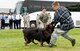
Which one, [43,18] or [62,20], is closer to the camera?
[62,20]

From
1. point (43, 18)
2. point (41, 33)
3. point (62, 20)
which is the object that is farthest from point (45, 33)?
point (43, 18)

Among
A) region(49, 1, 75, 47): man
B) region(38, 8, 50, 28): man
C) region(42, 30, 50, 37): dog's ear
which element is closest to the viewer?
region(49, 1, 75, 47): man

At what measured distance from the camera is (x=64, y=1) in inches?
1773

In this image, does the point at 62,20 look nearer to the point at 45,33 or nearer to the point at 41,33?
the point at 45,33

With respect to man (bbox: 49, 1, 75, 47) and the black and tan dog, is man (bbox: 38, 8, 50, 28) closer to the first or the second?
the black and tan dog

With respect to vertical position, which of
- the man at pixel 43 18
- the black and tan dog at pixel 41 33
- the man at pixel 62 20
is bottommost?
the man at pixel 43 18

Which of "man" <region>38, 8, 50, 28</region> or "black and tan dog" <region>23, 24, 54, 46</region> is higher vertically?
"black and tan dog" <region>23, 24, 54, 46</region>

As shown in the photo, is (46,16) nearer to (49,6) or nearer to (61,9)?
(61,9)

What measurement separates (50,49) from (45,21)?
1151 centimetres

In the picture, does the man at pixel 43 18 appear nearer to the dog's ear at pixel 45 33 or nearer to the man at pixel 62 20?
the dog's ear at pixel 45 33

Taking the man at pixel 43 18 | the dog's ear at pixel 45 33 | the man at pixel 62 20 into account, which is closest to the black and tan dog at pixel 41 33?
the dog's ear at pixel 45 33

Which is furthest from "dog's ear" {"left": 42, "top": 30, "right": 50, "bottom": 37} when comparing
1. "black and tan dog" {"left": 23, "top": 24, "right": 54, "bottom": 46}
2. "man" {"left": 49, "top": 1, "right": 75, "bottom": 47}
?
"man" {"left": 49, "top": 1, "right": 75, "bottom": 47}

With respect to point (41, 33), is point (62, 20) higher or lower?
higher

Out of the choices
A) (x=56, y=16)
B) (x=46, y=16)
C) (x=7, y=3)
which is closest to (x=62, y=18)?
(x=56, y=16)
